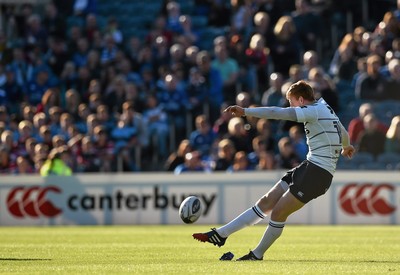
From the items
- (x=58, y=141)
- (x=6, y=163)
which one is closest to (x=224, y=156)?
(x=58, y=141)

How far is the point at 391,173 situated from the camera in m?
22.5

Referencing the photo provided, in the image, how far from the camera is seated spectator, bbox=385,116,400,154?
22458mm

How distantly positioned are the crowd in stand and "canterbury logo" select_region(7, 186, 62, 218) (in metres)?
0.52

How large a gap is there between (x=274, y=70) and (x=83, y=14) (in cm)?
659

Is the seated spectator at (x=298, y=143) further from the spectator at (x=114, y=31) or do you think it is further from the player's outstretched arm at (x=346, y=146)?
the player's outstretched arm at (x=346, y=146)

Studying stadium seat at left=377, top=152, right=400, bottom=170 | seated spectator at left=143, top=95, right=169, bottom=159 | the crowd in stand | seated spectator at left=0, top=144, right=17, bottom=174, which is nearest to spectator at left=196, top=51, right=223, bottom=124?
the crowd in stand

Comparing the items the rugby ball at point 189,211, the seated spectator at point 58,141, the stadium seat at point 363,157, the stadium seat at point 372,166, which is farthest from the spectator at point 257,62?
the rugby ball at point 189,211

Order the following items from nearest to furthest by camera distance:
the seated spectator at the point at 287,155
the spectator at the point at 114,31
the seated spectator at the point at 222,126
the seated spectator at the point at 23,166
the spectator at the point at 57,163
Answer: the seated spectator at the point at 287,155, the spectator at the point at 57,163, the seated spectator at the point at 222,126, the seated spectator at the point at 23,166, the spectator at the point at 114,31

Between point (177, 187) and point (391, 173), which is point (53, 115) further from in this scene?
point (391, 173)

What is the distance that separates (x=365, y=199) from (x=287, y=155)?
181cm

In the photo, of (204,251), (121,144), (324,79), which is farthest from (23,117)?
(204,251)

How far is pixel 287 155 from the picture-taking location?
76.0 feet

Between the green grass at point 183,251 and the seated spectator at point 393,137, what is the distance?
79.8 inches

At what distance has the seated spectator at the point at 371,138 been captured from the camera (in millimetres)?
22531
